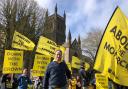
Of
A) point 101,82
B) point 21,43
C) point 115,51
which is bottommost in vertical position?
point 101,82

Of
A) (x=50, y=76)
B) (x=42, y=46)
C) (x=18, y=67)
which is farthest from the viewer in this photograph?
(x=42, y=46)

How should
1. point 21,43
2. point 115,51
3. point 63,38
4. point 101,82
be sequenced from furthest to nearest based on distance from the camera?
point 63,38
point 21,43
point 101,82
point 115,51

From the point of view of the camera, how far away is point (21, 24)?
58594mm

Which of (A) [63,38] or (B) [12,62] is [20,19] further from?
(A) [63,38]

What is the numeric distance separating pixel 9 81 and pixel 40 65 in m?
2.92

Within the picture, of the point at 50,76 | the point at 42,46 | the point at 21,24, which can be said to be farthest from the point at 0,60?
the point at 50,76

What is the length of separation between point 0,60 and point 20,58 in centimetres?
4113

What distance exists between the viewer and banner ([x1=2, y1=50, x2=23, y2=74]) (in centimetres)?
1748

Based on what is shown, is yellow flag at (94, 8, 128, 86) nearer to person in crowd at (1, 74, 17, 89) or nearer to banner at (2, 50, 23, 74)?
person in crowd at (1, 74, 17, 89)

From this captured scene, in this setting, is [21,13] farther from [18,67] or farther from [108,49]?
[108,49]

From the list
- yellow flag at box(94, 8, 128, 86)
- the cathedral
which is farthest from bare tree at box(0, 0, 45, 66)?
yellow flag at box(94, 8, 128, 86)

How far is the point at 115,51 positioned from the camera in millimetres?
8945

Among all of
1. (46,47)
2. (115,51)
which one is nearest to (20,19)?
(46,47)

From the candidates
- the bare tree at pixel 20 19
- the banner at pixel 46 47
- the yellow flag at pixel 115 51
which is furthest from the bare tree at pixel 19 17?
the yellow flag at pixel 115 51
